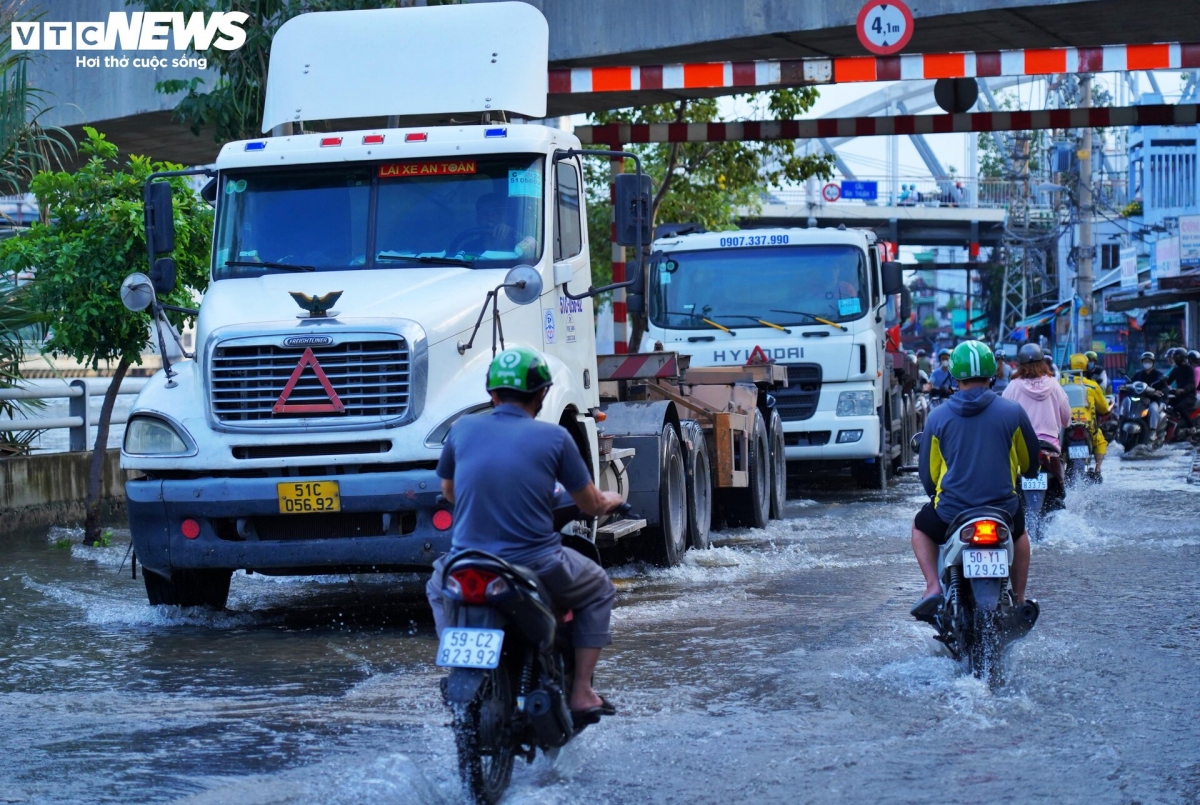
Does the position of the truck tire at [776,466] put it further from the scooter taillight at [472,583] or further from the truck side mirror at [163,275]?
the scooter taillight at [472,583]

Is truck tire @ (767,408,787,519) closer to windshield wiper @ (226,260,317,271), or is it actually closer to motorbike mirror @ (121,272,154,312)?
windshield wiper @ (226,260,317,271)

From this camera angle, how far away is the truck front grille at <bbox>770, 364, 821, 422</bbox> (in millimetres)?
18109

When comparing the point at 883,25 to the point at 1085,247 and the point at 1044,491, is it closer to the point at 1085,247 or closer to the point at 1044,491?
the point at 1044,491

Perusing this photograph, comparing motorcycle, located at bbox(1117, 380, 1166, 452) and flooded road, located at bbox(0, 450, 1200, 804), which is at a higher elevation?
motorcycle, located at bbox(1117, 380, 1166, 452)

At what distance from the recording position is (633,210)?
9.98m

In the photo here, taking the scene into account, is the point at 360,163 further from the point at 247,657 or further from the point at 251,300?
the point at 247,657

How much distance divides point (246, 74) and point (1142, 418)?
1604 cm

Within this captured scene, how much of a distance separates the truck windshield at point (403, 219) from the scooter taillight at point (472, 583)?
464 centimetres

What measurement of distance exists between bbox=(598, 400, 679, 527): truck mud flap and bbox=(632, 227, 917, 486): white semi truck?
5761 millimetres

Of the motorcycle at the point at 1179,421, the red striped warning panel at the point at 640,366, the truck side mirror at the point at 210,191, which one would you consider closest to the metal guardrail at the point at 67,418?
the red striped warning panel at the point at 640,366

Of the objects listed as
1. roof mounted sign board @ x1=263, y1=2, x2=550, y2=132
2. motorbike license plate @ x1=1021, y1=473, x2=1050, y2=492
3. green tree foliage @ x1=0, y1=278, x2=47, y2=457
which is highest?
roof mounted sign board @ x1=263, y1=2, x2=550, y2=132

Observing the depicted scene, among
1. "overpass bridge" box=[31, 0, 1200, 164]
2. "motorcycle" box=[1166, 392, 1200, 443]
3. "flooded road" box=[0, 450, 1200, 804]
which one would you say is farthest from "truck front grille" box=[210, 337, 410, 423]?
"motorcycle" box=[1166, 392, 1200, 443]

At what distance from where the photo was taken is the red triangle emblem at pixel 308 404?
902 cm

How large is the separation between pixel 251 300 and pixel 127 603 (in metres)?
2.35
